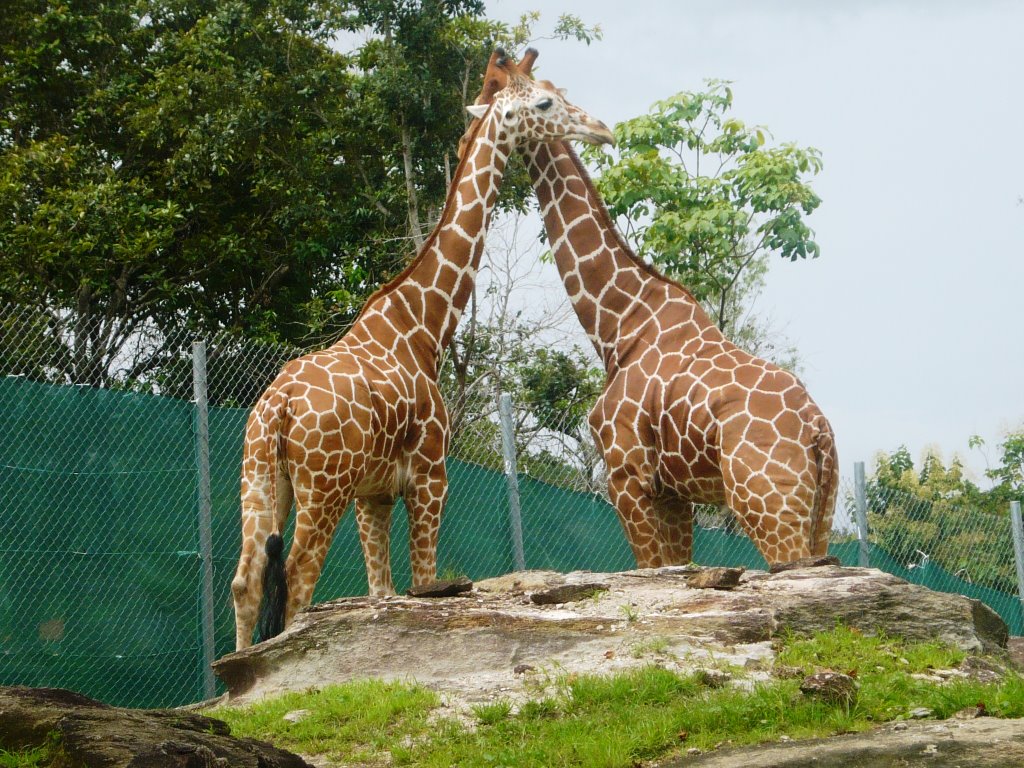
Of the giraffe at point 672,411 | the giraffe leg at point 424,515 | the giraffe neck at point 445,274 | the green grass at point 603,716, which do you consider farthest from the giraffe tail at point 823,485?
the giraffe neck at point 445,274

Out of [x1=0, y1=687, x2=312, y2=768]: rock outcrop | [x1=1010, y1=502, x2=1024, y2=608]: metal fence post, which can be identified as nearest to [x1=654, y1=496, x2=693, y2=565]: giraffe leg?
[x1=0, y1=687, x2=312, y2=768]: rock outcrop

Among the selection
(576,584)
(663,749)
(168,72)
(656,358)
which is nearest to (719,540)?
(656,358)

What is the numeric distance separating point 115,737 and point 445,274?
16.9 feet

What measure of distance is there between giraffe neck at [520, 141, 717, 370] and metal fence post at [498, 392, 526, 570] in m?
1.21

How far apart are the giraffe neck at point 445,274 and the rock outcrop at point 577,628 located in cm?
226

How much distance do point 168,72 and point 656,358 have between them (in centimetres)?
1054

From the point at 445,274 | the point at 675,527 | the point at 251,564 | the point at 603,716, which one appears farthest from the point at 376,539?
the point at 603,716

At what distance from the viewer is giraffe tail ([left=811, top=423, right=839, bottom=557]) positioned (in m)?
8.35

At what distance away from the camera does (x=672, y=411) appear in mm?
8641

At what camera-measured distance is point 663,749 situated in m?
5.47

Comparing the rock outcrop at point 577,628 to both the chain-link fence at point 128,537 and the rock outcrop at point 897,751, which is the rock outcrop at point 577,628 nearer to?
the rock outcrop at point 897,751

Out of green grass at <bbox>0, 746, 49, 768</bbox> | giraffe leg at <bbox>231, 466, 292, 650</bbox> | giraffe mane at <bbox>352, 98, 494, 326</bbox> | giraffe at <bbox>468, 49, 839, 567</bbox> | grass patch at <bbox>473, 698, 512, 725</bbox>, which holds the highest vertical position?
giraffe mane at <bbox>352, 98, 494, 326</bbox>

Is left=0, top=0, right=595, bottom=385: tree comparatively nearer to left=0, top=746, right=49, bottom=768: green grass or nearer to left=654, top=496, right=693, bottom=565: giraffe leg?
left=654, top=496, right=693, bottom=565: giraffe leg

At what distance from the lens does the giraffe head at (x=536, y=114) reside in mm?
9672
